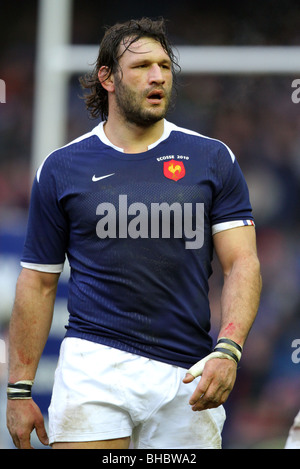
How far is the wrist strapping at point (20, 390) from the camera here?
13.7ft

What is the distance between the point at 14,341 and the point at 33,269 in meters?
0.35

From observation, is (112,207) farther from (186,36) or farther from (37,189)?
(186,36)

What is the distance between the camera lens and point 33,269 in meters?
4.27

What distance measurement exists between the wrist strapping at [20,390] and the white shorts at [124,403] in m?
0.16

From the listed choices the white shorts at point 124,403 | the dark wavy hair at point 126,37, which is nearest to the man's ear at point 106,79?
the dark wavy hair at point 126,37

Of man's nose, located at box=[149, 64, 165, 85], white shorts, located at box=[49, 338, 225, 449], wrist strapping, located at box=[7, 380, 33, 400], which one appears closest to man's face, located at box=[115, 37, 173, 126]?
man's nose, located at box=[149, 64, 165, 85]

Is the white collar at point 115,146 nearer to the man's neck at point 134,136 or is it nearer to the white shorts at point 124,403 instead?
the man's neck at point 134,136

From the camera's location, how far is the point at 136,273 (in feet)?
13.3

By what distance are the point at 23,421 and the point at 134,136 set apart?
1421 millimetres

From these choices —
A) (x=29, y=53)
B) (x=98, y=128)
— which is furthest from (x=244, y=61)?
(x=98, y=128)

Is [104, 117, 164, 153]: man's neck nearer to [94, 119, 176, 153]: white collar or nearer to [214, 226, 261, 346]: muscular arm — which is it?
[94, 119, 176, 153]: white collar

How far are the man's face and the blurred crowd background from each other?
292cm

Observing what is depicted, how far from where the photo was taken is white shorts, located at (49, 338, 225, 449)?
3.97m

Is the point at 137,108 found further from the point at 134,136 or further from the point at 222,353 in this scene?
the point at 222,353
